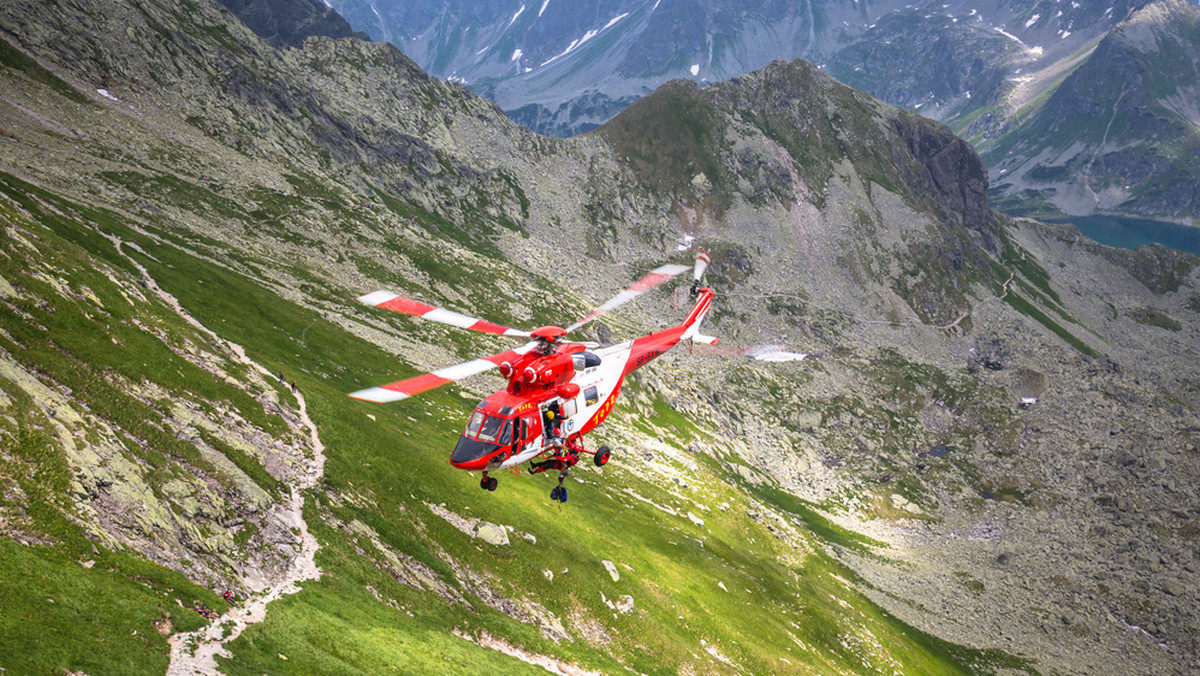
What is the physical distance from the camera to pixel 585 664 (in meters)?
35.3

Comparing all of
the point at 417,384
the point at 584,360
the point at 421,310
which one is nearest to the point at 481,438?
the point at 421,310

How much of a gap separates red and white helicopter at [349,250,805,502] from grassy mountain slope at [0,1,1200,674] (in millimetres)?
9528

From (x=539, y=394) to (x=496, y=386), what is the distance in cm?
4699

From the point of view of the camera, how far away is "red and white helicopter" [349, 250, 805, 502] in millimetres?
24266

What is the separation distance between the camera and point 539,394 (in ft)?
88.8

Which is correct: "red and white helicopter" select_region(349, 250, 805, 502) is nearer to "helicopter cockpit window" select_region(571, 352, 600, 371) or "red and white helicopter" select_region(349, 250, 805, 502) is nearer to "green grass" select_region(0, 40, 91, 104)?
"helicopter cockpit window" select_region(571, 352, 600, 371)

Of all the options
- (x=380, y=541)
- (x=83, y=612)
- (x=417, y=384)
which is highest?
(x=417, y=384)

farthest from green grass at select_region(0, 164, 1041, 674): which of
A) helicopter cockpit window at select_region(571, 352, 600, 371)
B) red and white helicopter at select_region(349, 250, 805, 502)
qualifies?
helicopter cockpit window at select_region(571, 352, 600, 371)

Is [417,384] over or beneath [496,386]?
over

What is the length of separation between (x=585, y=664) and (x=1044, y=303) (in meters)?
195

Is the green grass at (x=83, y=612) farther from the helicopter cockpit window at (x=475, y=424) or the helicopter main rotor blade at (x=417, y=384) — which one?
the helicopter cockpit window at (x=475, y=424)

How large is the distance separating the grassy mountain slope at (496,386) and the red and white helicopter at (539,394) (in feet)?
31.3

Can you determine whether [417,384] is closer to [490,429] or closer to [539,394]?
[490,429]

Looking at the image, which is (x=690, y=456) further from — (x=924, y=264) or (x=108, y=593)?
(x=924, y=264)
